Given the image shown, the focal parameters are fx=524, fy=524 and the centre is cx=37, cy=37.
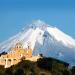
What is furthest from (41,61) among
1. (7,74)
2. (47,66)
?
(7,74)

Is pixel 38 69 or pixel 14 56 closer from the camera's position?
pixel 38 69

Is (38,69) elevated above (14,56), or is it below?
below

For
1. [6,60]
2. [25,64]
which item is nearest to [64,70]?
[25,64]

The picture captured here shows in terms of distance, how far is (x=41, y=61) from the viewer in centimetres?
8975

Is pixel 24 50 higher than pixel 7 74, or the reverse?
pixel 24 50

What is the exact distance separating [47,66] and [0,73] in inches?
351

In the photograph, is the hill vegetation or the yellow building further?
the yellow building

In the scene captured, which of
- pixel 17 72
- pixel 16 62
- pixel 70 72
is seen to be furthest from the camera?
pixel 16 62

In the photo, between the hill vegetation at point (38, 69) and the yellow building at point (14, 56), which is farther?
the yellow building at point (14, 56)

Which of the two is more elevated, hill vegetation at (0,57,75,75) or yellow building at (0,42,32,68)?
yellow building at (0,42,32,68)

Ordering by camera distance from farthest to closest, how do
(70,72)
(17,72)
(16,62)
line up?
1. (16,62)
2. (70,72)
3. (17,72)

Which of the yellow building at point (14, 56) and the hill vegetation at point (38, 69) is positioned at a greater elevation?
the yellow building at point (14, 56)

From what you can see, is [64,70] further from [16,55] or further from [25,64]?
[16,55]

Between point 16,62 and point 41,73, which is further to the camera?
point 16,62
